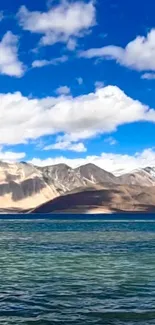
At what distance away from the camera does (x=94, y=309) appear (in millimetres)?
30391

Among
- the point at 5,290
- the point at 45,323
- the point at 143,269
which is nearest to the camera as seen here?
the point at 45,323

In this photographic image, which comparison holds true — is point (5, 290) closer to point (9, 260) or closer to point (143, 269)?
point (143, 269)

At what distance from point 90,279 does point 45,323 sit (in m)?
15.5

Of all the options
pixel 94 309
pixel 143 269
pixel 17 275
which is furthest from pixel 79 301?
pixel 143 269

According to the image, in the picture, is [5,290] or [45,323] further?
[5,290]

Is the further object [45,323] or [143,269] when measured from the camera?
[143,269]

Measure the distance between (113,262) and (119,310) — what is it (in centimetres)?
2514

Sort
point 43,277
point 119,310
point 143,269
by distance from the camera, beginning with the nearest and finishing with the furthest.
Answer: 1. point 119,310
2. point 43,277
3. point 143,269

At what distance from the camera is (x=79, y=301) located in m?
32.7

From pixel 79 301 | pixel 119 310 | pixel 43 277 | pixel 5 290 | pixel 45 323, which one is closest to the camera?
pixel 45 323

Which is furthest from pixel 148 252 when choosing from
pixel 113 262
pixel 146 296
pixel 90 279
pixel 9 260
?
pixel 146 296

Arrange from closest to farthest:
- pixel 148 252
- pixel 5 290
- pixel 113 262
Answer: pixel 5 290, pixel 113 262, pixel 148 252

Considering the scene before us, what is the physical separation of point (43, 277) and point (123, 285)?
7.66 metres

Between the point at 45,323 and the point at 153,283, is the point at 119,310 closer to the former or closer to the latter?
the point at 45,323
